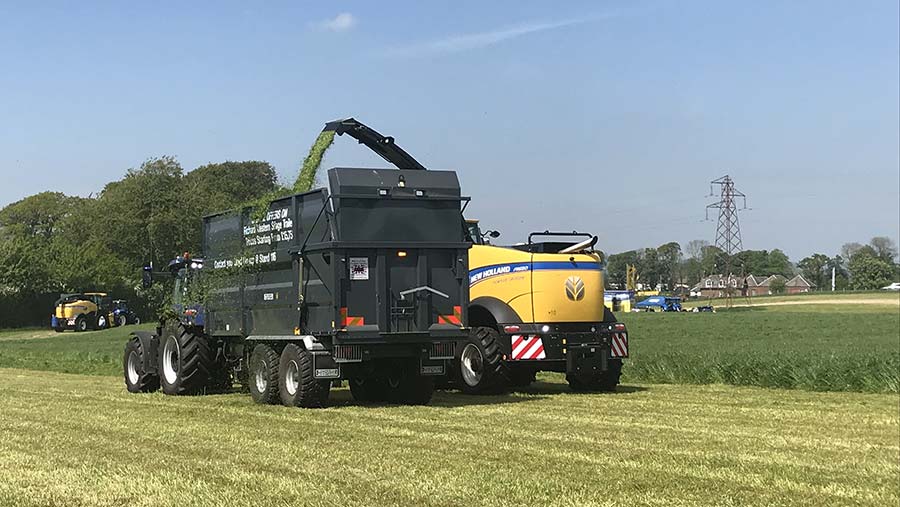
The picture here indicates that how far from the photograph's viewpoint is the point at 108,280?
245 ft

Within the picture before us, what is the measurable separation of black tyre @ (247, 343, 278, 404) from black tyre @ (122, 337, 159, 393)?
11.6ft

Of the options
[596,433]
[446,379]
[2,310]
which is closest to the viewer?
[596,433]

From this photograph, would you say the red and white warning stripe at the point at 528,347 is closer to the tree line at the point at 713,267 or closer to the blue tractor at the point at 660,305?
the blue tractor at the point at 660,305

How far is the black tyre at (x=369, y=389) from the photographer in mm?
16734

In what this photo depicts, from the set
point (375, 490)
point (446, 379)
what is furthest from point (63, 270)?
point (375, 490)

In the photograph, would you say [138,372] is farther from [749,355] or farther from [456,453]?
[749,355]

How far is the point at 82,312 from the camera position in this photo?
63.9m

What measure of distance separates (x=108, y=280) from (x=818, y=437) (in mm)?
68610

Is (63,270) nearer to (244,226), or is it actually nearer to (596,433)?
(244,226)

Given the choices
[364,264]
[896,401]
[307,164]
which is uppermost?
[307,164]

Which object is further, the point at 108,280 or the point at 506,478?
the point at 108,280

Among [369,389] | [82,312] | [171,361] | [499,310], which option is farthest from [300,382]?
[82,312]

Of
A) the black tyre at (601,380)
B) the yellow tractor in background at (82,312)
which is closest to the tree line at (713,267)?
the yellow tractor in background at (82,312)

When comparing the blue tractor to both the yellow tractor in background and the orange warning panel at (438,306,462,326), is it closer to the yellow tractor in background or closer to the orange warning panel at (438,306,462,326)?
the yellow tractor in background
